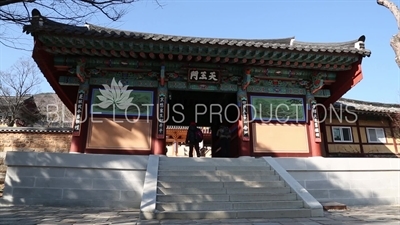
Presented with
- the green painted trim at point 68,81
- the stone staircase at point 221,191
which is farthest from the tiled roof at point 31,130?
the stone staircase at point 221,191

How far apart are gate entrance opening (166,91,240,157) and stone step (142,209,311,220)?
4.26m

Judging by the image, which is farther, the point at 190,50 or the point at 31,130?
the point at 31,130

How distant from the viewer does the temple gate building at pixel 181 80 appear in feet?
23.5

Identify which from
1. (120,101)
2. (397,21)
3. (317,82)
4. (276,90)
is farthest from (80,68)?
(397,21)

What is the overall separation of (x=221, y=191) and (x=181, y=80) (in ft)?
12.8

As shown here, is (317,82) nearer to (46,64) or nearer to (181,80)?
(181,80)

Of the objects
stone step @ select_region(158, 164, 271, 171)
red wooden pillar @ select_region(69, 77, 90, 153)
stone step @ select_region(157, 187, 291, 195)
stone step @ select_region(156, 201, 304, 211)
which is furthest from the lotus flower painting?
stone step @ select_region(156, 201, 304, 211)

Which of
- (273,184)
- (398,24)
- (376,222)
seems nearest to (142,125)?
(273,184)

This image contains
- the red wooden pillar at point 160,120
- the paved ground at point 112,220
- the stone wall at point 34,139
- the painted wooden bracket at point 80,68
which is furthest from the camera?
the stone wall at point 34,139

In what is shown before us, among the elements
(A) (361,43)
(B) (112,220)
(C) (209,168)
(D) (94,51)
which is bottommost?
(B) (112,220)

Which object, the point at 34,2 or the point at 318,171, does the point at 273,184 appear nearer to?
the point at 318,171

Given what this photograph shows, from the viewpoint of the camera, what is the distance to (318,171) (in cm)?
726

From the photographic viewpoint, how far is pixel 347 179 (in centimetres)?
731

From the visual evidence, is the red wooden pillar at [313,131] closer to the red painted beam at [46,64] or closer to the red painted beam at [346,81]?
the red painted beam at [346,81]
